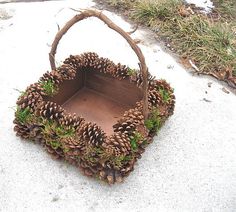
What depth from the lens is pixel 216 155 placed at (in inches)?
77.6

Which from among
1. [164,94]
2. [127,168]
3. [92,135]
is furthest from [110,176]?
[164,94]

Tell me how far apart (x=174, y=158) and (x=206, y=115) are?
0.39 m

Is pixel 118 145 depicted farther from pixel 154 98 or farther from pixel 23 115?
pixel 23 115

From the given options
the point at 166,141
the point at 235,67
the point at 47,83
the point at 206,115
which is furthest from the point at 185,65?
the point at 47,83

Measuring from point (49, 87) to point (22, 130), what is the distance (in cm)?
24

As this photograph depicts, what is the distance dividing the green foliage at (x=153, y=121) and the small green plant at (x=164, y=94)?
0.37 ft

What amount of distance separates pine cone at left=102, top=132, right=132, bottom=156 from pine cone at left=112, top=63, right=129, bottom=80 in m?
0.42

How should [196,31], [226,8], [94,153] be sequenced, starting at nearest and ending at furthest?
[94,153], [196,31], [226,8]

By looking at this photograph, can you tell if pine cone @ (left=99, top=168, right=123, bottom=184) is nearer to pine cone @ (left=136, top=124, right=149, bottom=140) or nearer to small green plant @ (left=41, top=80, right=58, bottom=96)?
pine cone @ (left=136, top=124, right=149, bottom=140)

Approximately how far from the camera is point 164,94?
77.9 inches

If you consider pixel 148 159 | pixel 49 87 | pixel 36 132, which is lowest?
pixel 148 159

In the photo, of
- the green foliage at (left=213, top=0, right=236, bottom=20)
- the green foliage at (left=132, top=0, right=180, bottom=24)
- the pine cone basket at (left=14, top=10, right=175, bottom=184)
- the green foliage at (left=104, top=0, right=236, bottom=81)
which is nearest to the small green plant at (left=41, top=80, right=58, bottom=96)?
the pine cone basket at (left=14, top=10, right=175, bottom=184)

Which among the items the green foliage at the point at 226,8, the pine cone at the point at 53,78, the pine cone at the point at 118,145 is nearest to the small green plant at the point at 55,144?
the pine cone at the point at 118,145

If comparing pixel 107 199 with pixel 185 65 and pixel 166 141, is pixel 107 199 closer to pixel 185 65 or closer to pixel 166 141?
pixel 166 141
